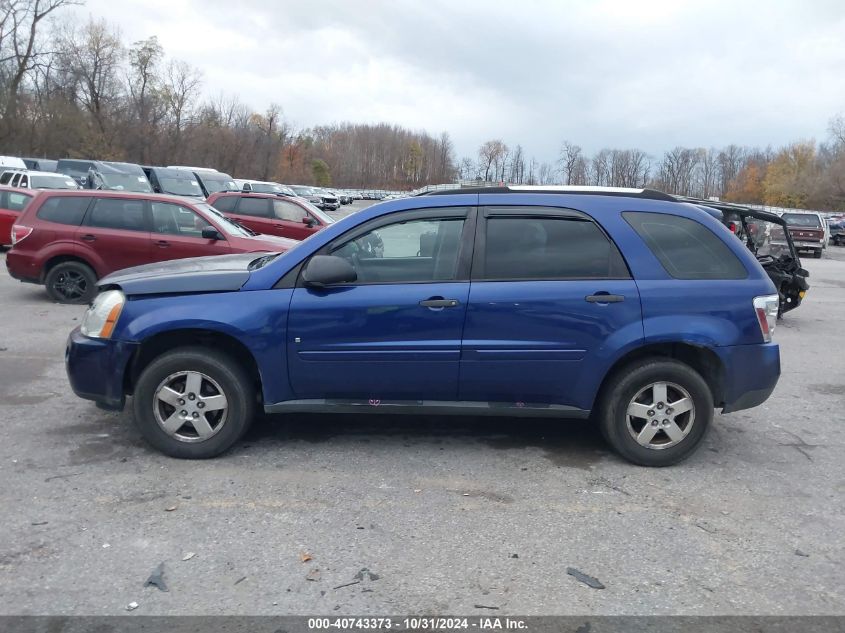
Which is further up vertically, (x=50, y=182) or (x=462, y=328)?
(x=50, y=182)

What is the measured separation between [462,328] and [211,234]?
7.07 meters

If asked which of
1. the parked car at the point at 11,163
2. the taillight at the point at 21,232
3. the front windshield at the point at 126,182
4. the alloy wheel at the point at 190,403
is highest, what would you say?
the parked car at the point at 11,163

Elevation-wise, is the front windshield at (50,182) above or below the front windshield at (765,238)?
above

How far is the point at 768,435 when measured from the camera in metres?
5.73

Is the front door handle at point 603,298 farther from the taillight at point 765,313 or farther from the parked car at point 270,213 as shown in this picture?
the parked car at point 270,213

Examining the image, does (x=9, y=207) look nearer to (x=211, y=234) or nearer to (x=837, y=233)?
(x=211, y=234)

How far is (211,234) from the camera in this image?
1082 centimetres

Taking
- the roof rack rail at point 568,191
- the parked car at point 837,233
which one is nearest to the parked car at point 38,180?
the roof rack rail at point 568,191

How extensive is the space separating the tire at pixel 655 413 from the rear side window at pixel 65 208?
8.78m

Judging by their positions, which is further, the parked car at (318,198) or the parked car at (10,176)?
the parked car at (318,198)

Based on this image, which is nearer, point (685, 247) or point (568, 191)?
point (685, 247)

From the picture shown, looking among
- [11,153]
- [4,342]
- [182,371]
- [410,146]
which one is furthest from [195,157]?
[182,371]

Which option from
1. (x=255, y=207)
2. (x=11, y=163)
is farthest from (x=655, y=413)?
(x=11, y=163)

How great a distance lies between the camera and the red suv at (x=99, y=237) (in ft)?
34.7
